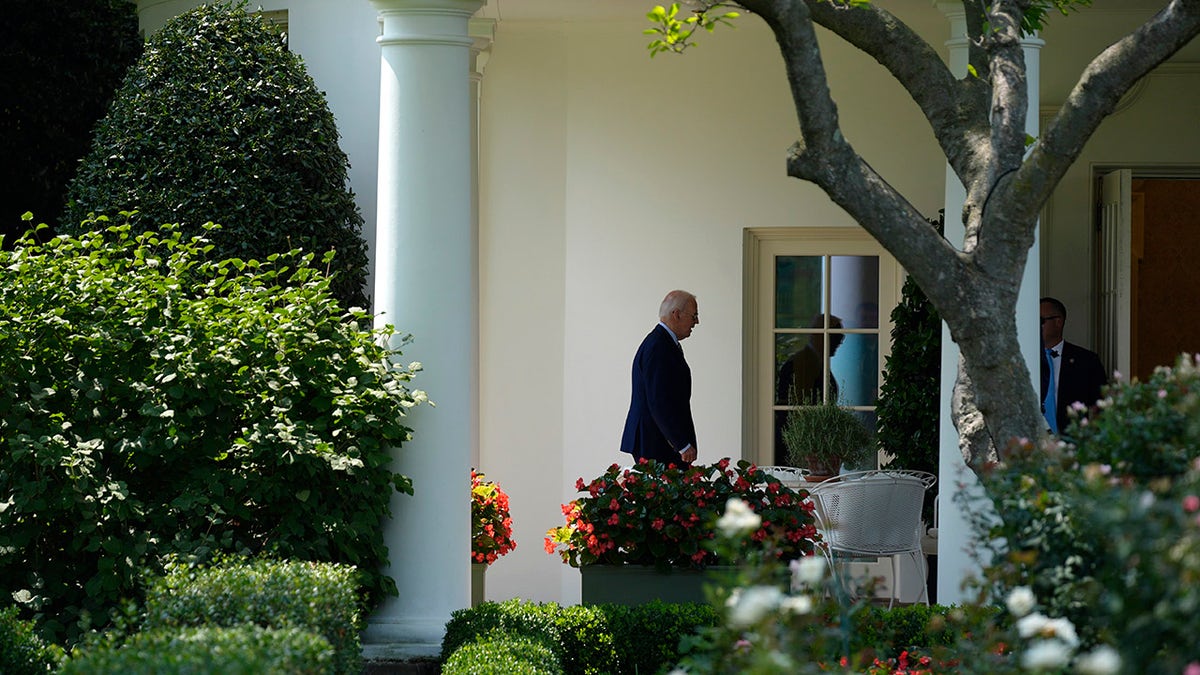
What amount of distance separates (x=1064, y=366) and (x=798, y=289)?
78.1 inches

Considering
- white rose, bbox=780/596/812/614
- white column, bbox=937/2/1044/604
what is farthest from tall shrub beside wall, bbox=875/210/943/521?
white rose, bbox=780/596/812/614

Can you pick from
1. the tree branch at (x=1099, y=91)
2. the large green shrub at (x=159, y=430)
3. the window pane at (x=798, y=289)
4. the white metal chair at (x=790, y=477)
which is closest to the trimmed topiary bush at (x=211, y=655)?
the large green shrub at (x=159, y=430)

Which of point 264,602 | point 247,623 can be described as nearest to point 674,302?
point 264,602

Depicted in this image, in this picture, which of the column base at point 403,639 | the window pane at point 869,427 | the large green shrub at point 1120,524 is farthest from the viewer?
the window pane at point 869,427

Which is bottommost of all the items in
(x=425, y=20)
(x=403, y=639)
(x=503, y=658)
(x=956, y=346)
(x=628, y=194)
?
(x=403, y=639)

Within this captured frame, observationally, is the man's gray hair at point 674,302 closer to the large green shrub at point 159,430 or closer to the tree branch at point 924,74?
the large green shrub at point 159,430

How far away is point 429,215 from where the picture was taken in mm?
6691

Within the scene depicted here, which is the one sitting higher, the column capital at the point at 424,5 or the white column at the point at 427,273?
the column capital at the point at 424,5

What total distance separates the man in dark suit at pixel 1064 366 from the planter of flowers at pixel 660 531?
266 centimetres

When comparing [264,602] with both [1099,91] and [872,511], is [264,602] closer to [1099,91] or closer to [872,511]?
[1099,91]

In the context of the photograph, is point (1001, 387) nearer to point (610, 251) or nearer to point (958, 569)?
point (958, 569)

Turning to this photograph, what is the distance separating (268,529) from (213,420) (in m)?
0.58

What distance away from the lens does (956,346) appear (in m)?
6.96

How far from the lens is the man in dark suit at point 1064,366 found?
8.86 m
